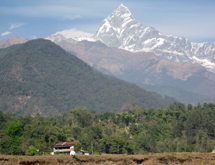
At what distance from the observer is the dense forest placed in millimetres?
121000

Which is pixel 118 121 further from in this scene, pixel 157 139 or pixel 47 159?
pixel 47 159

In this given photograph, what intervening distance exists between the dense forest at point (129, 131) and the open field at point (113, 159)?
213 feet

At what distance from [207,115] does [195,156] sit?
378 ft

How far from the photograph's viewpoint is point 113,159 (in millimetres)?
37094

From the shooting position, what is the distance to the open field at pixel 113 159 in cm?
3268

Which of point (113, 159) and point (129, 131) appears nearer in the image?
point (113, 159)

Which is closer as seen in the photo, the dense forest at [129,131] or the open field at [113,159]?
the open field at [113,159]

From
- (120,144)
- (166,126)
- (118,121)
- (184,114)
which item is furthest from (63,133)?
(184,114)

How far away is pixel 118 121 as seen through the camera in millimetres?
161625

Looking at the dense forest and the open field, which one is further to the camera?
the dense forest

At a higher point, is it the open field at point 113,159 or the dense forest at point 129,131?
the open field at point 113,159

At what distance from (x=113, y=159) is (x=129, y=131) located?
116 metres

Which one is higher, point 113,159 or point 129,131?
point 113,159

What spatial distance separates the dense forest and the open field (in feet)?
213
